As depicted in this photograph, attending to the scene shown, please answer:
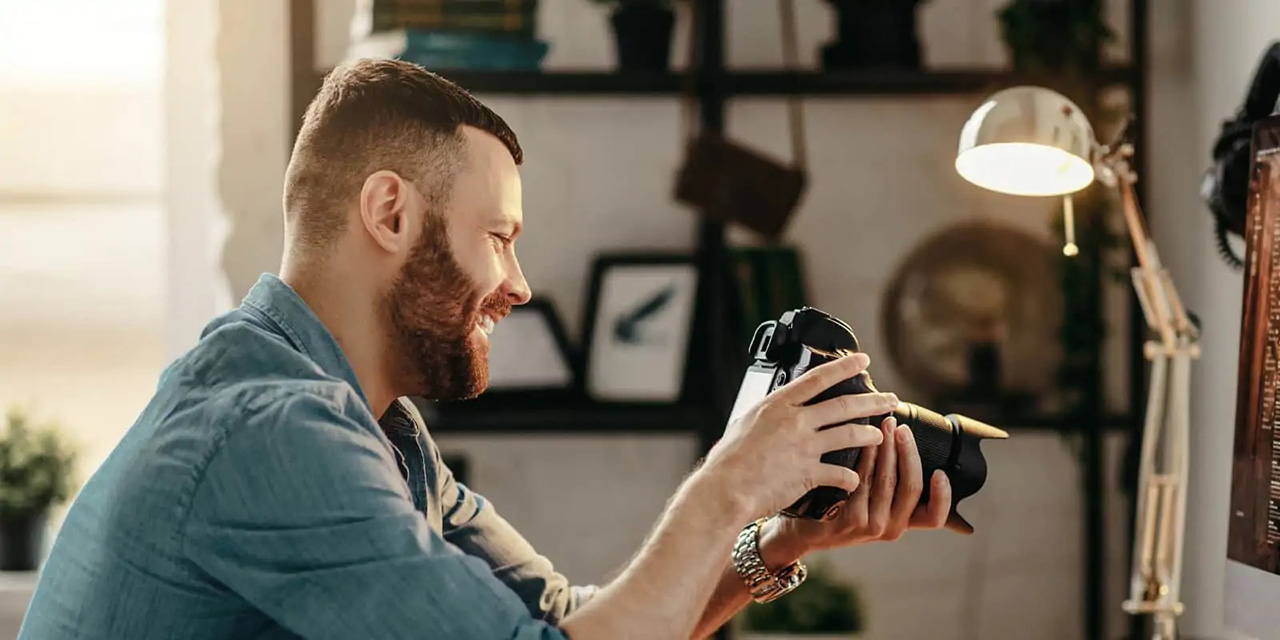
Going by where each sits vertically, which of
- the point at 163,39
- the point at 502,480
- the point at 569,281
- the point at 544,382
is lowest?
the point at 502,480

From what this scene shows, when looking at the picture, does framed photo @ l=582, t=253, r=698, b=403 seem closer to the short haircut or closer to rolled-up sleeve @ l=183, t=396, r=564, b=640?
the short haircut

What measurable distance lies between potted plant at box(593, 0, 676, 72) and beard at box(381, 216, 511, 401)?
1158 mm

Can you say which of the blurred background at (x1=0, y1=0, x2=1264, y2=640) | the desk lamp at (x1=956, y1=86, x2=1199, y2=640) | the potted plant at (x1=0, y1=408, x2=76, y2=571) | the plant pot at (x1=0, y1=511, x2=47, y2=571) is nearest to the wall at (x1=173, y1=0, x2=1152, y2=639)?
the blurred background at (x1=0, y1=0, x2=1264, y2=640)

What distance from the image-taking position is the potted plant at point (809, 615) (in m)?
2.19

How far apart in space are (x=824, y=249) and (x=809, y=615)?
2.00ft

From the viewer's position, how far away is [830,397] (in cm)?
112

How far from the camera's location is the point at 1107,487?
7.67ft

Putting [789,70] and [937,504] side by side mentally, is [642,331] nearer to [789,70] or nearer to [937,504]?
[789,70]

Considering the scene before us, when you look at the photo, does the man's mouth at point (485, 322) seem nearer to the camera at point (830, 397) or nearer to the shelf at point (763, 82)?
the camera at point (830, 397)

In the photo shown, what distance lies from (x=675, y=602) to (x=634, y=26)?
1.45 meters

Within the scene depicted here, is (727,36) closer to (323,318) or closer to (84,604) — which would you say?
(323,318)

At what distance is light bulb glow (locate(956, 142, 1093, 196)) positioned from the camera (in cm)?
154

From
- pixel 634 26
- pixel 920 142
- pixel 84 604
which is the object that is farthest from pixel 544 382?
pixel 84 604

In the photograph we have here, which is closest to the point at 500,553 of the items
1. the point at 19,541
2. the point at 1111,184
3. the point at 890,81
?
the point at 1111,184
